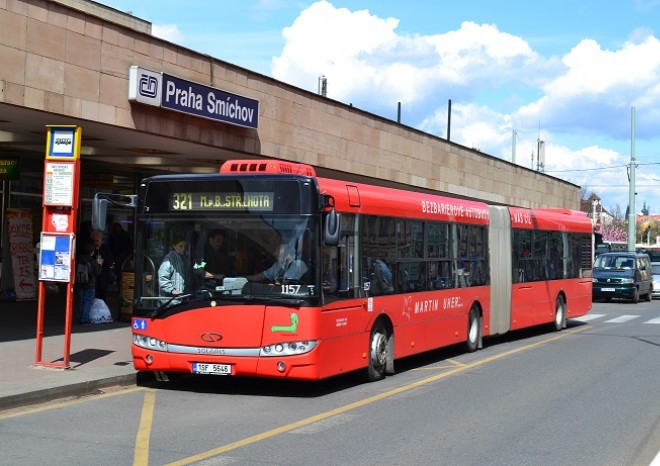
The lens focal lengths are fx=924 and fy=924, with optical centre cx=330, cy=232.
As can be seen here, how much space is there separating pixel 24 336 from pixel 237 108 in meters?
6.46

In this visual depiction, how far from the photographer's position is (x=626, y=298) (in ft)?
118

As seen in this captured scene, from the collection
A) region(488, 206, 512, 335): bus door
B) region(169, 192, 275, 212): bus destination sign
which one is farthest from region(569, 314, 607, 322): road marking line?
region(169, 192, 275, 212): bus destination sign

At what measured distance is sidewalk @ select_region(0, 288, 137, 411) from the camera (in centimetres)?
1039

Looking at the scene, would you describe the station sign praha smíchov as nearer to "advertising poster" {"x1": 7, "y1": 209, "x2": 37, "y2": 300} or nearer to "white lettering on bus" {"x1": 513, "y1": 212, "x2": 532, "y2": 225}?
"white lettering on bus" {"x1": 513, "y1": 212, "x2": 532, "y2": 225}

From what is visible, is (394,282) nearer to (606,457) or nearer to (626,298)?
(606,457)

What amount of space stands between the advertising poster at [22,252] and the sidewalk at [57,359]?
9.47 ft

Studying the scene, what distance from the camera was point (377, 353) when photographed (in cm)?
1241

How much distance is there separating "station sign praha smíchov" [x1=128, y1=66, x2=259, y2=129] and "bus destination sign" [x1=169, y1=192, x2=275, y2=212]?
5.31 m

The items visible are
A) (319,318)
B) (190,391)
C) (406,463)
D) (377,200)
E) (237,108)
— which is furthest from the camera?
(237,108)

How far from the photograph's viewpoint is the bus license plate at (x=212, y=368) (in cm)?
1075

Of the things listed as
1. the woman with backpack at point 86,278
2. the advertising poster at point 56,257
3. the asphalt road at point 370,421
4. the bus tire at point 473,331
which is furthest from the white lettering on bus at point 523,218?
the advertising poster at point 56,257

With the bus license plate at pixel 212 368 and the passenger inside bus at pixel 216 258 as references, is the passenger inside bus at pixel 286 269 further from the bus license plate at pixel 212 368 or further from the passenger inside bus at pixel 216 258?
the bus license plate at pixel 212 368

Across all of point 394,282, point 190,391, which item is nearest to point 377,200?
point 394,282

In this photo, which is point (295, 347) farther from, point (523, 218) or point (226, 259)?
point (523, 218)
